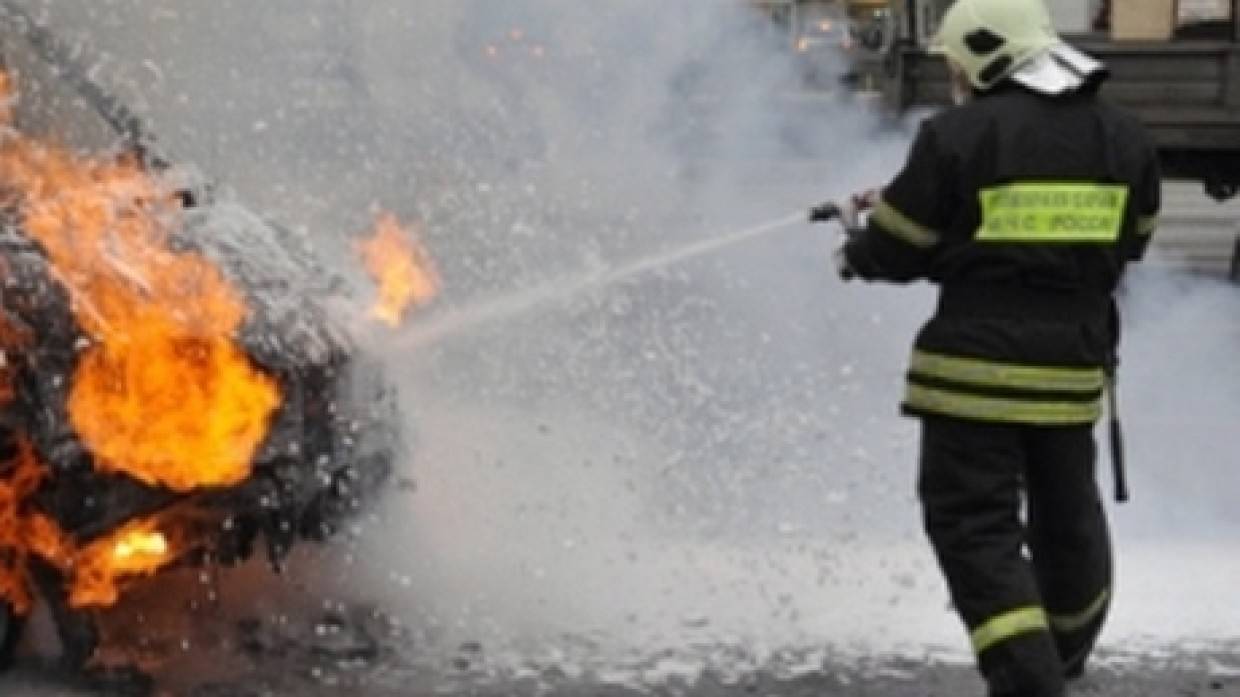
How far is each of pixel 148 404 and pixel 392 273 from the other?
206cm

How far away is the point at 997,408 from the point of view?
4820 millimetres

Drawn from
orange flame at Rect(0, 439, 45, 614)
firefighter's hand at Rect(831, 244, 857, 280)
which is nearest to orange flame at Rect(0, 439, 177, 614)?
orange flame at Rect(0, 439, 45, 614)

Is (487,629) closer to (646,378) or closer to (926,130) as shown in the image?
(926,130)

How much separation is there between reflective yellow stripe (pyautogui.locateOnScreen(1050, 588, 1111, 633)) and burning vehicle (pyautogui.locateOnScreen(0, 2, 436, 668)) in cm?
187

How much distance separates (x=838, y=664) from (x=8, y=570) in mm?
2113

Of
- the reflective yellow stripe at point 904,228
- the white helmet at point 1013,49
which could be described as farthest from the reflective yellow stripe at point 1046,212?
the white helmet at point 1013,49

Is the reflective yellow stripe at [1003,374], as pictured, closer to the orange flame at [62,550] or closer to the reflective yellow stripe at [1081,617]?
the reflective yellow stripe at [1081,617]

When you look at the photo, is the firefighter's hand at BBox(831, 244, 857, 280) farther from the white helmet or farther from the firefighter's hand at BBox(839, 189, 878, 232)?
the white helmet

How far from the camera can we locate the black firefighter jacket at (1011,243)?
15.7 ft

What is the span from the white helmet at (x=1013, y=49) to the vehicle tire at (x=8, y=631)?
2.68 metres

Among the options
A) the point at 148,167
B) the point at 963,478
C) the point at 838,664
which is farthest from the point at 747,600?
the point at 148,167

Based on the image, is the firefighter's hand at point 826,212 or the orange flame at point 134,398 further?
the firefighter's hand at point 826,212

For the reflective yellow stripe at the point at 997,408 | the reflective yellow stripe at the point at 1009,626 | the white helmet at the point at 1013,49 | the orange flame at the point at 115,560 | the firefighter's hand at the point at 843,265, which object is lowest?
the reflective yellow stripe at the point at 1009,626

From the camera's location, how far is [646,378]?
9.45 meters
